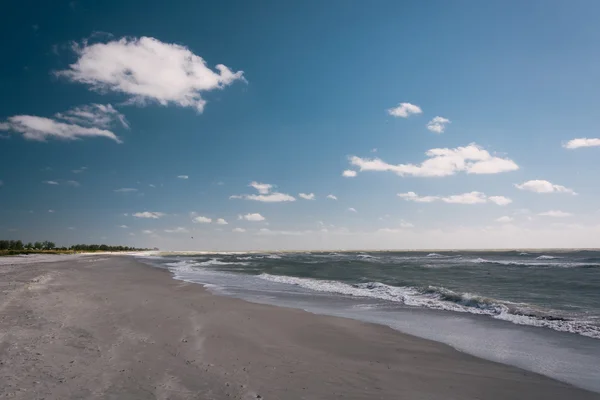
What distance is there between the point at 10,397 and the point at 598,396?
29.3 ft

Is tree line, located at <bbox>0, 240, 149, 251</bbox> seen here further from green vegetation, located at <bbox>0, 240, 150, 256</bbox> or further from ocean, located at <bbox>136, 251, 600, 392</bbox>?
ocean, located at <bbox>136, 251, 600, 392</bbox>

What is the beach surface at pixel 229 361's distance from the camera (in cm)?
539

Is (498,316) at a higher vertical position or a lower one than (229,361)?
lower

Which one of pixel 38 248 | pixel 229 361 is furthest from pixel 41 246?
pixel 229 361

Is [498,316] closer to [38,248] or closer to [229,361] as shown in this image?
[229,361]

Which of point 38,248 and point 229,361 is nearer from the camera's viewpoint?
point 229,361

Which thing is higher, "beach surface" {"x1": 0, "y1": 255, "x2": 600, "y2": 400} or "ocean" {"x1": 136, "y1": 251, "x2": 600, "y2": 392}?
"beach surface" {"x1": 0, "y1": 255, "x2": 600, "y2": 400}

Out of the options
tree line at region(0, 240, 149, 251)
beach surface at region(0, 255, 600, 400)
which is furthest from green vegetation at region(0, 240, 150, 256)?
beach surface at region(0, 255, 600, 400)

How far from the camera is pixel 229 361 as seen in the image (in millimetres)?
6832

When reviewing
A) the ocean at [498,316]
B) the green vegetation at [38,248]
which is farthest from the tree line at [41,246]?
the ocean at [498,316]

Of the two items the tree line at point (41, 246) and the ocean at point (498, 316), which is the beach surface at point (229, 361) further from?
the tree line at point (41, 246)

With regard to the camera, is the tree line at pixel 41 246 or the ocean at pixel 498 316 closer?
the ocean at pixel 498 316

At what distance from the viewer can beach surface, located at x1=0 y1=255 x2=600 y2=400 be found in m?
5.39

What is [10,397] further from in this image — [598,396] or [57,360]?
[598,396]
